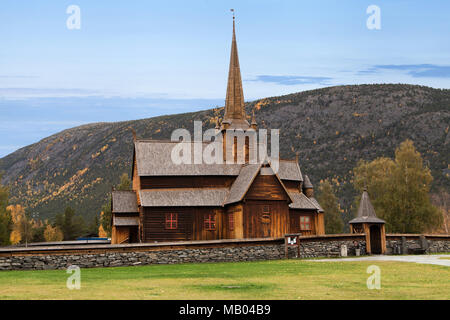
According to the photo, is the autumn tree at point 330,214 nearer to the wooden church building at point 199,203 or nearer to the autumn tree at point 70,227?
the wooden church building at point 199,203

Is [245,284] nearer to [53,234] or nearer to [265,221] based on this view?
[265,221]

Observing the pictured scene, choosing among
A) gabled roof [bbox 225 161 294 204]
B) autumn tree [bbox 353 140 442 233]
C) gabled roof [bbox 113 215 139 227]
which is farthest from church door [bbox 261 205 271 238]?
autumn tree [bbox 353 140 442 233]

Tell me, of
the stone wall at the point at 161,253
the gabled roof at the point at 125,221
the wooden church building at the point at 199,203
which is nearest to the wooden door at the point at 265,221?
the wooden church building at the point at 199,203

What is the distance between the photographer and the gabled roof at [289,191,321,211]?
50.4 meters

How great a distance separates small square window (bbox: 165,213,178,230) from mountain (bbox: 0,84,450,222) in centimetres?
6352

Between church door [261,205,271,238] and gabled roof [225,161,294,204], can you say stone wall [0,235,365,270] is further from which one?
gabled roof [225,161,294,204]

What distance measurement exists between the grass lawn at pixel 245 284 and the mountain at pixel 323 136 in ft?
256

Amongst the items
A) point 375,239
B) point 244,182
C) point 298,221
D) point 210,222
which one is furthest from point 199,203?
point 375,239

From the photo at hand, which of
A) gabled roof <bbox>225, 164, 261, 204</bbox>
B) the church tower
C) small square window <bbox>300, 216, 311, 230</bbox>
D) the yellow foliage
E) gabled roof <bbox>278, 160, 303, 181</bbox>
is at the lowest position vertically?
the yellow foliage

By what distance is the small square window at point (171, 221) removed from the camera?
44.8m

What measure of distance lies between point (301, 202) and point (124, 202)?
48.7ft
